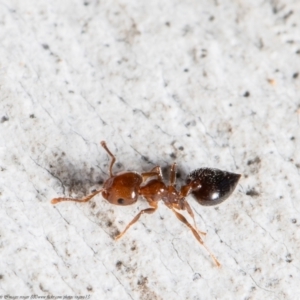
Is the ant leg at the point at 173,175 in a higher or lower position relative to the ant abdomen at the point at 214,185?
lower

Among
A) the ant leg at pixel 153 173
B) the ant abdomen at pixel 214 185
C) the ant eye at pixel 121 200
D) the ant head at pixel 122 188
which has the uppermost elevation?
the ant abdomen at pixel 214 185

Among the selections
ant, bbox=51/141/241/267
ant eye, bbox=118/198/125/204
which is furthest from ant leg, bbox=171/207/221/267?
ant eye, bbox=118/198/125/204

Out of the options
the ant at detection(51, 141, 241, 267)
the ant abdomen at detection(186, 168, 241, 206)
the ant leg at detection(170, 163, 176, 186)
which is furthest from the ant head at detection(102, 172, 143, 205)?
the ant abdomen at detection(186, 168, 241, 206)

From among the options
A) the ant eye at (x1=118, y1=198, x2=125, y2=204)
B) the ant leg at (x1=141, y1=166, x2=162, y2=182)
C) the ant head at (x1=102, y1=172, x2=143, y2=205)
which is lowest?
the ant eye at (x1=118, y1=198, x2=125, y2=204)

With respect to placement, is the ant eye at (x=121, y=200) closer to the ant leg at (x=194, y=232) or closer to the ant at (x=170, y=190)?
the ant at (x=170, y=190)

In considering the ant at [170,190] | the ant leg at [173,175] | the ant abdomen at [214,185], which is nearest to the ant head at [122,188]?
the ant at [170,190]

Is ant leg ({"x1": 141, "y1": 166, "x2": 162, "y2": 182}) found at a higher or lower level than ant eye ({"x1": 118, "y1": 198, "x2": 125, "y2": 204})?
higher

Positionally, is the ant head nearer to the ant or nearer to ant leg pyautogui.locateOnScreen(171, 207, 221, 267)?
the ant

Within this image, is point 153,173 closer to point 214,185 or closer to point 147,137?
point 147,137

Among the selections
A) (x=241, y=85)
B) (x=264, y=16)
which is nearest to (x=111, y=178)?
(x=241, y=85)
